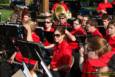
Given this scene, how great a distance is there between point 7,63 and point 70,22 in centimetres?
338

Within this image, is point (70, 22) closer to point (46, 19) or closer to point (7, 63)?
point (46, 19)

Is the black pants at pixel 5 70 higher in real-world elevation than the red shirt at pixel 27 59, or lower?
lower

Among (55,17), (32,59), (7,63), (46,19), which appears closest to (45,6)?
(55,17)

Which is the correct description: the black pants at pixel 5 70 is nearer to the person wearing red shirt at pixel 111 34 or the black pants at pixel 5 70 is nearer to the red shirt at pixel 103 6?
the person wearing red shirt at pixel 111 34

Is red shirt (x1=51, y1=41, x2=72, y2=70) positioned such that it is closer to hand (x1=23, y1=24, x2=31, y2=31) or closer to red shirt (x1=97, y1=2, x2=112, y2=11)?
hand (x1=23, y1=24, x2=31, y2=31)

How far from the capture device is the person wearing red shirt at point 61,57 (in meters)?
6.87

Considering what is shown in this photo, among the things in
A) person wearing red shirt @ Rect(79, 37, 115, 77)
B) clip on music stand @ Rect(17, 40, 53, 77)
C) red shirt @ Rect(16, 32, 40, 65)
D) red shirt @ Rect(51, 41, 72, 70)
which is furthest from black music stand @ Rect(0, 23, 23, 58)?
person wearing red shirt @ Rect(79, 37, 115, 77)

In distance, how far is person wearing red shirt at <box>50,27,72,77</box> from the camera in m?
6.87

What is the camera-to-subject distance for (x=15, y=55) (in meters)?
7.36

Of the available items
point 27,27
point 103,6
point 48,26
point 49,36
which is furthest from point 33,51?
point 103,6

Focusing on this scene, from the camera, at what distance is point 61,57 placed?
272 inches

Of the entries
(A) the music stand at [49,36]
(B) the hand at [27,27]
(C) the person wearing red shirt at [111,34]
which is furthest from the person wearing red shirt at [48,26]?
(C) the person wearing red shirt at [111,34]

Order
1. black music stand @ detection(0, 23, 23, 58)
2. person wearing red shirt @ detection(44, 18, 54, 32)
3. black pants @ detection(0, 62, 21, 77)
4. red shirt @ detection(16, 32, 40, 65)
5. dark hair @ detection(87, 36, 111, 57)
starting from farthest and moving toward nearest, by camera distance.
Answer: person wearing red shirt @ detection(44, 18, 54, 32) → black music stand @ detection(0, 23, 23, 58) → black pants @ detection(0, 62, 21, 77) → red shirt @ detection(16, 32, 40, 65) → dark hair @ detection(87, 36, 111, 57)

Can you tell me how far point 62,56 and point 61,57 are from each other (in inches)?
1.5
